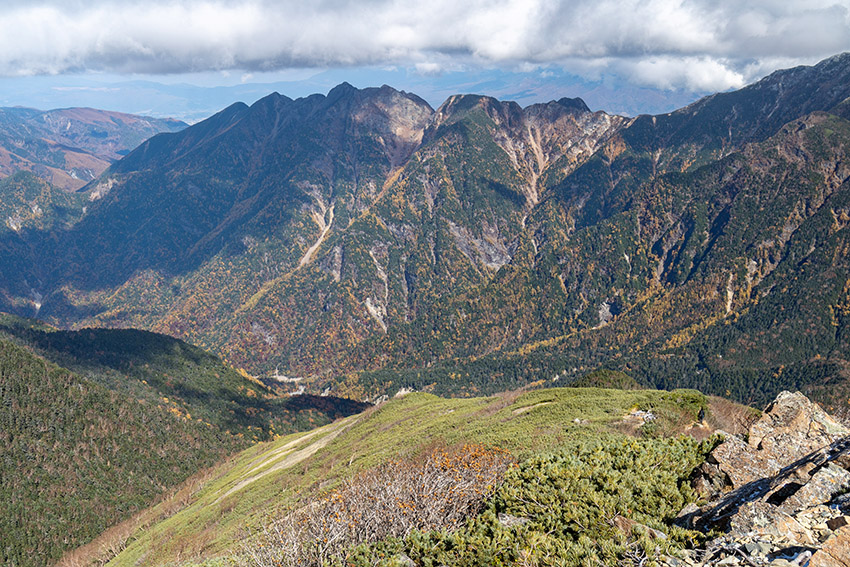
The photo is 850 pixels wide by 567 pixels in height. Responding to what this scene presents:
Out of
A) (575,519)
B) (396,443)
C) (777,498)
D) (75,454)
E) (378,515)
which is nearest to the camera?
(777,498)

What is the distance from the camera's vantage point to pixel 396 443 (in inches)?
2771

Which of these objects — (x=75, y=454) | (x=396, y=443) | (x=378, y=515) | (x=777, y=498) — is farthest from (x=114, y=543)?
(x=777, y=498)

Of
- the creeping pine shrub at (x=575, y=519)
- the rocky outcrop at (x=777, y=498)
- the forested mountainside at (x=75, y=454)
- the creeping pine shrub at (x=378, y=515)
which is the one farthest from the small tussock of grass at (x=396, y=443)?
the forested mountainside at (x=75, y=454)

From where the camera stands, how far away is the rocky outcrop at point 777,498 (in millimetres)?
15406

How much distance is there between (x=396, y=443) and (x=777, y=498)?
56220 mm

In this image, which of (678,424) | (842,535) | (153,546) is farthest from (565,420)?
(153,546)

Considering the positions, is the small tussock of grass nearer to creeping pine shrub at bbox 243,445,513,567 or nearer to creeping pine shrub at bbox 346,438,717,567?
creeping pine shrub at bbox 243,445,513,567

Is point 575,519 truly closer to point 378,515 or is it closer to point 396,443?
point 378,515

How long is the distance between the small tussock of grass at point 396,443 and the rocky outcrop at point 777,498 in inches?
586

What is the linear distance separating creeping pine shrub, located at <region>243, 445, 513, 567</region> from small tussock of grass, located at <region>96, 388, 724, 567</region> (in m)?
10.9

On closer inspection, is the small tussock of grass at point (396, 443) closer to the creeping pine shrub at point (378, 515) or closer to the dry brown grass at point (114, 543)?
the dry brown grass at point (114, 543)

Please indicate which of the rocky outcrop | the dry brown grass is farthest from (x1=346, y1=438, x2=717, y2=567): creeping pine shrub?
the dry brown grass

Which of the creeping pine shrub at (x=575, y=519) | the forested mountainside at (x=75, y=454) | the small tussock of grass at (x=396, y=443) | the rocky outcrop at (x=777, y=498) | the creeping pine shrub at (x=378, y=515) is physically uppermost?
the rocky outcrop at (x=777, y=498)

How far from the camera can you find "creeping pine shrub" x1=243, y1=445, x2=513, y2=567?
24.9 meters
